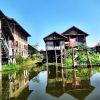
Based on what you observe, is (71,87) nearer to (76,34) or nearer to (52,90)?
(52,90)

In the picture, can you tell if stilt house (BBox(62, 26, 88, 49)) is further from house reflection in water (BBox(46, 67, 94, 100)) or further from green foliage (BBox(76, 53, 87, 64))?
house reflection in water (BBox(46, 67, 94, 100))

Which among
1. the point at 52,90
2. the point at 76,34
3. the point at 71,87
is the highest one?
the point at 76,34

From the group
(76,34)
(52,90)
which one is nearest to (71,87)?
(52,90)

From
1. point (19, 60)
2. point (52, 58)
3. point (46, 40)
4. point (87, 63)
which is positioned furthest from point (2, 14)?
point (52, 58)

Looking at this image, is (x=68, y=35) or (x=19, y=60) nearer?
(x=19, y=60)

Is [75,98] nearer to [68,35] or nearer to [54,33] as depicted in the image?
[54,33]

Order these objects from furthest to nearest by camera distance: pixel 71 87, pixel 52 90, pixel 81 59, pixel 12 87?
1. pixel 81 59
2. pixel 12 87
3. pixel 71 87
4. pixel 52 90

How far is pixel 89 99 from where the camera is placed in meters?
12.8

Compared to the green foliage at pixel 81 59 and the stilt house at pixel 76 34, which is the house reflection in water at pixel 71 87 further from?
the stilt house at pixel 76 34

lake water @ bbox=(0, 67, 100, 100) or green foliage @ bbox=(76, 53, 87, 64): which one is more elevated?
green foliage @ bbox=(76, 53, 87, 64)

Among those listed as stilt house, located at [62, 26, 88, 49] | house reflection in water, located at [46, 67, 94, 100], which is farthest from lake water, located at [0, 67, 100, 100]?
stilt house, located at [62, 26, 88, 49]

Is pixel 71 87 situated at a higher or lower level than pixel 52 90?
higher

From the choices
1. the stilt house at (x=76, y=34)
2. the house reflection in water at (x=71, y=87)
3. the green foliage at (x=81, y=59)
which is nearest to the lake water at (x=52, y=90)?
the house reflection in water at (x=71, y=87)

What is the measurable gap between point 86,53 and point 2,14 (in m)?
14.4
